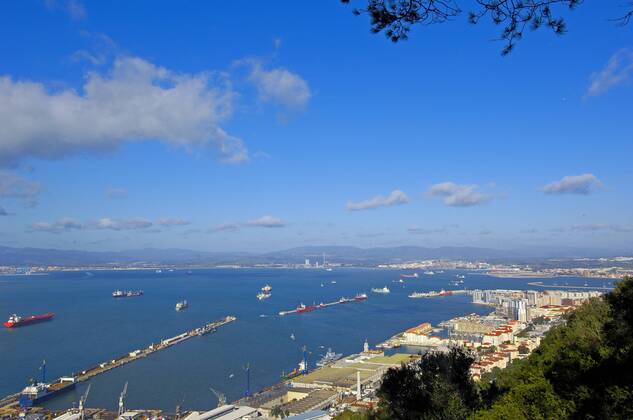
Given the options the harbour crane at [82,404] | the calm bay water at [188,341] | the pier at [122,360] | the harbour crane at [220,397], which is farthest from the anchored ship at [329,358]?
→ the harbour crane at [82,404]

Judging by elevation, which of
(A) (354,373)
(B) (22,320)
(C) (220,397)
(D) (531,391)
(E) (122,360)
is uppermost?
(D) (531,391)

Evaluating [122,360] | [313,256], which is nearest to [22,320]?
[122,360]

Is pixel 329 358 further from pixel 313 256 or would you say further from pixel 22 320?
pixel 313 256

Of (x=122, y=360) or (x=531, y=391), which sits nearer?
(x=531, y=391)

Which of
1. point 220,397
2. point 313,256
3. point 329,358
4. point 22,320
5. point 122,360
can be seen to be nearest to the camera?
point 220,397

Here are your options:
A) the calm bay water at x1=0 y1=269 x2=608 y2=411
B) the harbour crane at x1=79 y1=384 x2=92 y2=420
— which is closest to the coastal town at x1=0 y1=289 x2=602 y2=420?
the harbour crane at x1=79 y1=384 x2=92 y2=420

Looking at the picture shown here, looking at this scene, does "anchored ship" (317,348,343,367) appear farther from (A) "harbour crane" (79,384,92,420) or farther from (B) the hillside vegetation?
(B) the hillside vegetation

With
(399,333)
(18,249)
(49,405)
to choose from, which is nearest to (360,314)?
(399,333)
